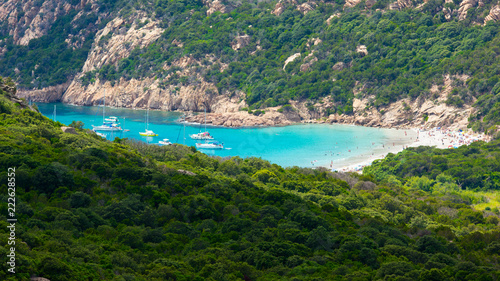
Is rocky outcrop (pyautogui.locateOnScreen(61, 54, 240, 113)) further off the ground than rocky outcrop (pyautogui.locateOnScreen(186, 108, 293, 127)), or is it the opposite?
rocky outcrop (pyautogui.locateOnScreen(61, 54, 240, 113))

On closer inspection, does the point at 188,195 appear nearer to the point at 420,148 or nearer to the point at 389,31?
the point at 420,148

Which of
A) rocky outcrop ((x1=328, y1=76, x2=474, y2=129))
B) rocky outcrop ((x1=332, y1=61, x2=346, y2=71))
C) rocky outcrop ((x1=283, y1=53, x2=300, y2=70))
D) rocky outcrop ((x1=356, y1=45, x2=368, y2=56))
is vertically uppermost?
rocky outcrop ((x1=356, y1=45, x2=368, y2=56))

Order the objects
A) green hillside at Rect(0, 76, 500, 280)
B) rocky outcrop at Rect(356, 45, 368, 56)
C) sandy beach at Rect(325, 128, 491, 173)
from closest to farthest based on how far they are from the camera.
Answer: green hillside at Rect(0, 76, 500, 280) → sandy beach at Rect(325, 128, 491, 173) → rocky outcrop at Rect(356, 45, 368, 56)

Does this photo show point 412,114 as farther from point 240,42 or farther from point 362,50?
point 240,42

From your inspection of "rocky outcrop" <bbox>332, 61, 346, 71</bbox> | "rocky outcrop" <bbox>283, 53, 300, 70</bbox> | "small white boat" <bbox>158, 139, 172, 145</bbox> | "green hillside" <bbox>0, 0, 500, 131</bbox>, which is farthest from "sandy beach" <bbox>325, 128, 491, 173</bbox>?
"rocky outcrop" <bbox>283, 53, 300, 70</bbox>

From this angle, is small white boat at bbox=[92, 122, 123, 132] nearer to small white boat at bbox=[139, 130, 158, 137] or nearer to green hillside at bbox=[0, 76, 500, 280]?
small white boat at bbox=[139, 130, 158, 137]

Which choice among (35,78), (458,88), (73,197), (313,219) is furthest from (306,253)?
(35,78)

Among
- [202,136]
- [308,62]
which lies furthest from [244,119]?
[308,62]
